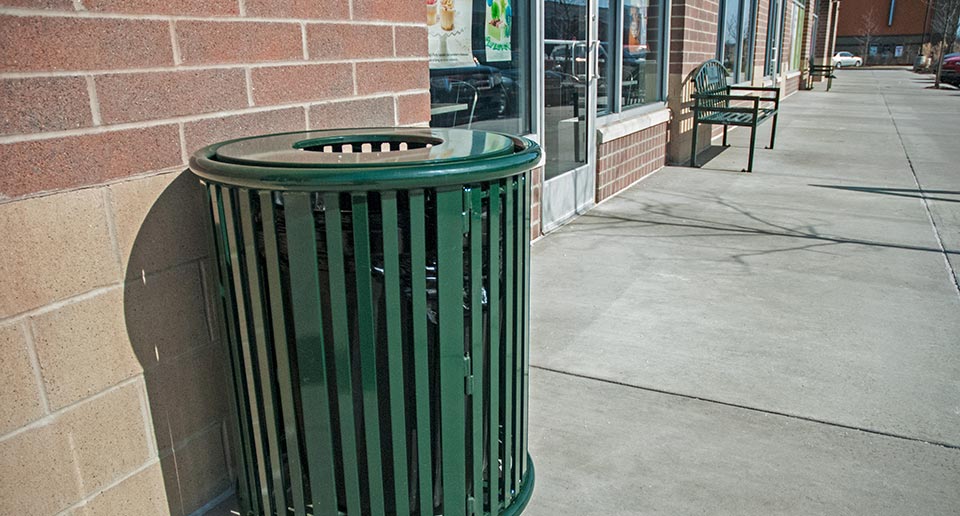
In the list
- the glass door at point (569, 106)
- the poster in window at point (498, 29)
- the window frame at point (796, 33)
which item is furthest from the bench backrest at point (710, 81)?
the window frame at point (796, 33)

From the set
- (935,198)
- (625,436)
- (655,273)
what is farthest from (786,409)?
(935,198)

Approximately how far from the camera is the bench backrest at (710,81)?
344 inches

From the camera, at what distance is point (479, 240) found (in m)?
1.76

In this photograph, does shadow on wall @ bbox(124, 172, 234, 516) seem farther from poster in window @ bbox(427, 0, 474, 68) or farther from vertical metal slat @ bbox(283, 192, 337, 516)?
poster in window @ bbox(427, 0, 474, 68)

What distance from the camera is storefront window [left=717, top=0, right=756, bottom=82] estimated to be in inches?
404

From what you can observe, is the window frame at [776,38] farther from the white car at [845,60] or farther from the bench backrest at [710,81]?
the white car at [845,60]

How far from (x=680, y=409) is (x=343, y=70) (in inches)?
Answer: 75.5

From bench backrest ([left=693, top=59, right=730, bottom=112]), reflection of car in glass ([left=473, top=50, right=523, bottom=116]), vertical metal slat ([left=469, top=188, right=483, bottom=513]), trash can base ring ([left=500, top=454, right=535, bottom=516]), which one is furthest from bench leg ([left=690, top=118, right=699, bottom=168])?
vertical metal slat ([left=469, top=188, right=483, bottom=513])

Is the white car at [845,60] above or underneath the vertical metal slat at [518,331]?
above

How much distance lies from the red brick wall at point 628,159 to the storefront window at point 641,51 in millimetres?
395

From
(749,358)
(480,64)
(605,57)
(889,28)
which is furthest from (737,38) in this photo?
(889,28)

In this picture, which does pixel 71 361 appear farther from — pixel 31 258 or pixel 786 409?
pixel 786 409

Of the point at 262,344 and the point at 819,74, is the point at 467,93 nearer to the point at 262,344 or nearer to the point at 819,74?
the point at 262,344

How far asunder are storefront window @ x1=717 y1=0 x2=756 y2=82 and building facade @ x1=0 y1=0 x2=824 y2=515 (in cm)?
846
